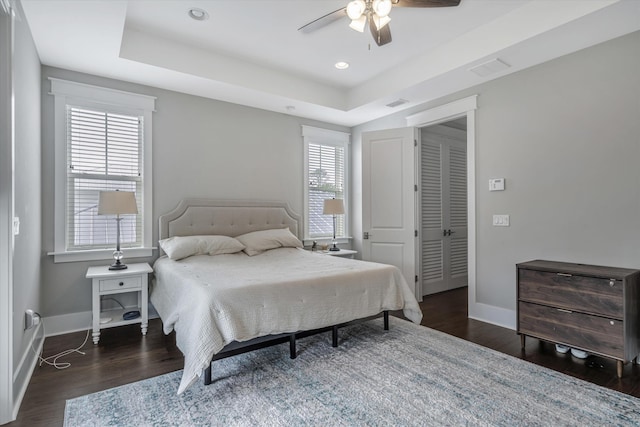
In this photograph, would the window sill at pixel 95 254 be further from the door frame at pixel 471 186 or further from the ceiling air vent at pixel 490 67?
the ceiling air vent at pixel 490 67

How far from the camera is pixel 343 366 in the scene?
2.54 meters

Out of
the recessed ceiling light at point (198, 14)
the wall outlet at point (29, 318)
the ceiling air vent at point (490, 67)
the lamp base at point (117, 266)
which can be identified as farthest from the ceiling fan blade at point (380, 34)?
the wall outlet at point (29, 318)

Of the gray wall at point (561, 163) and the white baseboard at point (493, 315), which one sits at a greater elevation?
the gray wall at point (561, 163)

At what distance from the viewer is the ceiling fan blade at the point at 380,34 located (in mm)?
2521

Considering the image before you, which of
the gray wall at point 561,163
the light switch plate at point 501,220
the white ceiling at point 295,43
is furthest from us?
the light switch plate at point 501,220

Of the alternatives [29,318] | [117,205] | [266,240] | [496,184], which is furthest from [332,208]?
[29,318]

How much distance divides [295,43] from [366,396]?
10.5ft

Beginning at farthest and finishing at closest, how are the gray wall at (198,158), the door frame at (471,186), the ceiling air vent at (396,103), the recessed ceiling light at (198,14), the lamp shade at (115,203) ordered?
the ceiling air vent at (396,103), the door frame at (471,186), the gray wall at (198,158), the lamp shade at (115,203), the recessed ceiling light at (198,14)

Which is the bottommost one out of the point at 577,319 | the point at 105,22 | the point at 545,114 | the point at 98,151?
the point at 577,319

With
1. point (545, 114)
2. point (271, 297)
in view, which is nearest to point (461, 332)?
point (271, 297)

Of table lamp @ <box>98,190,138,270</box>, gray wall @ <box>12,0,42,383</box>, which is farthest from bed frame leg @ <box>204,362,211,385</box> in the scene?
table lamp @ <box>98,190,138,270</box>

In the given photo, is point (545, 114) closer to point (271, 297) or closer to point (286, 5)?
point (286, 5)

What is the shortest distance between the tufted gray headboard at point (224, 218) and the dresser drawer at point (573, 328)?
2.94 metres

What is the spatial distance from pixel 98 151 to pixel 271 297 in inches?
101
